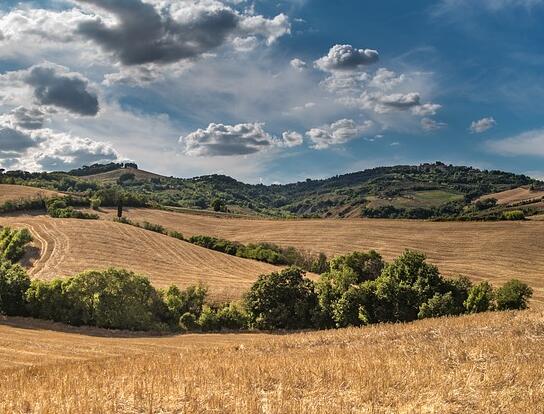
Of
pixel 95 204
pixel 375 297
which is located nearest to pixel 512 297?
pixel 375 297

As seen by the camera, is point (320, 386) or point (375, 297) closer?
point (320, 386)

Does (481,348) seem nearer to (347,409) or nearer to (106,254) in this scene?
(347,409)

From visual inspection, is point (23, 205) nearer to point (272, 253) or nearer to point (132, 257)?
point (132, 257)

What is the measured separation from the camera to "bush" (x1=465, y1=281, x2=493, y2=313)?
55219 mm

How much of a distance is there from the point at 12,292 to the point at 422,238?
85.4 metres

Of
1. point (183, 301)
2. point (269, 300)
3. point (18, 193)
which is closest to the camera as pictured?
point (269, 300)

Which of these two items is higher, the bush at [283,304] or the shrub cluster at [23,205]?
the shrub cluster at [23,205]

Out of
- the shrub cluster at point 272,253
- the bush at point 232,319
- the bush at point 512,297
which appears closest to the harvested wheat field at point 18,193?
the shrub cluster at point 272,253

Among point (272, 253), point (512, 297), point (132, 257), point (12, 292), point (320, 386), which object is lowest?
point (12, 292)

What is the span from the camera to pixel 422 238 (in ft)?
364

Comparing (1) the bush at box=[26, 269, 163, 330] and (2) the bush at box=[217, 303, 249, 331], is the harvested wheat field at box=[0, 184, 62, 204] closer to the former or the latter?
(1) the bush at box=[26, 269, 163, 330]

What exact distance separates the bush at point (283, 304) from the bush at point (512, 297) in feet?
75.3

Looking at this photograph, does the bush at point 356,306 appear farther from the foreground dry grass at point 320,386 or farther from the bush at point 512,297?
the foreground dry grass at point 320,386

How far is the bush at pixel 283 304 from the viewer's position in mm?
63500
